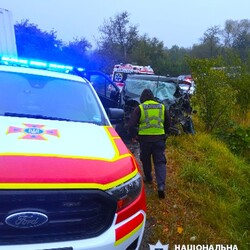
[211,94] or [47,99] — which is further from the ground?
[47,99]

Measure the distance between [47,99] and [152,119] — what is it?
197 cm

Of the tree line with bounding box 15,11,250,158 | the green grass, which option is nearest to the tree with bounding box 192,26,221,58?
the tree line with bounding box 15,11,250,158

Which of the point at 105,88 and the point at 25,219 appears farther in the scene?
the point at 105,88

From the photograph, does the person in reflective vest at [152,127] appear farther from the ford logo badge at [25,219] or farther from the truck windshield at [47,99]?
the ford logo badge at [25,219]

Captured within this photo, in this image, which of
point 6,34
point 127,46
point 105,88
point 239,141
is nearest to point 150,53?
point 127,46

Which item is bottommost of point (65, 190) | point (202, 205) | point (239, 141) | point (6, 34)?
point (239, 141)

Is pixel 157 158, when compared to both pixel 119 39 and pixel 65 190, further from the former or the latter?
pixel 119 39

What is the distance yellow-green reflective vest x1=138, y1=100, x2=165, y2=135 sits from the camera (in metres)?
5.27

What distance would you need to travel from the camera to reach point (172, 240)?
3.94m

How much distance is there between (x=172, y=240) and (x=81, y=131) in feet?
5.78

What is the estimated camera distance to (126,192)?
7.93 feet

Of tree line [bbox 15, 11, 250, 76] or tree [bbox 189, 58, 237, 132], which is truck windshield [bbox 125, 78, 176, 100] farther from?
tree line [bbox 15, 11, 250, 76]

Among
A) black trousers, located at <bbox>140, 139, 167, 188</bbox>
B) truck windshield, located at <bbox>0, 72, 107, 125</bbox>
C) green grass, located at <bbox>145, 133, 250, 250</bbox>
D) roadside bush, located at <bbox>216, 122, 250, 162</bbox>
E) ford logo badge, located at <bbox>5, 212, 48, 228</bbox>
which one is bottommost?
roadside bush, located at <bbox>216, 122, 250, 162</bbox>

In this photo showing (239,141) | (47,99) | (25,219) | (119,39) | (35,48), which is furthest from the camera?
(119,39)
